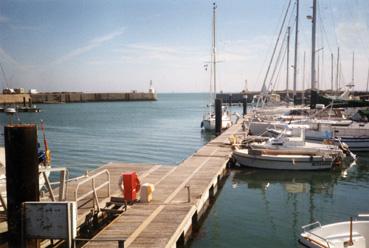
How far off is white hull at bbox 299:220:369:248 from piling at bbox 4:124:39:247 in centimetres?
779

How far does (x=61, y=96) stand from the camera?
17488cm

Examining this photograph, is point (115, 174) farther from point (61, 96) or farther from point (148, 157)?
point (61, 96)

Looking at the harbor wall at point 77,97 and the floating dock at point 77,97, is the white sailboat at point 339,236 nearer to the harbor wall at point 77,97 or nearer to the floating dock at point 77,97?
the floating dock at point 77,97

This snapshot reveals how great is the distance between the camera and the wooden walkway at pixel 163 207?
11.9m

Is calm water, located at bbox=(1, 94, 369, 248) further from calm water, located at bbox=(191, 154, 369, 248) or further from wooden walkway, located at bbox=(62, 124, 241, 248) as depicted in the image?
wooden walkway, located at bbox=(62, 124, 241, 248)

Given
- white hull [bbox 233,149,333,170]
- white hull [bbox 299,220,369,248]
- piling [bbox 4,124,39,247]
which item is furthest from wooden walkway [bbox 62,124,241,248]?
white hull [bbox 299,220,369,248]

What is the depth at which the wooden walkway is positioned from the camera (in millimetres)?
11877

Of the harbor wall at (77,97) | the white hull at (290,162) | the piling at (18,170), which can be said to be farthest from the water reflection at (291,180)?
the harbor wall at (77,97)

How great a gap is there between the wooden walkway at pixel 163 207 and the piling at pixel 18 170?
1.96 meters

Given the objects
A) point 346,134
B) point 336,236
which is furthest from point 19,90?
point 336,236

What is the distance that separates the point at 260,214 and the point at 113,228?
8.45m

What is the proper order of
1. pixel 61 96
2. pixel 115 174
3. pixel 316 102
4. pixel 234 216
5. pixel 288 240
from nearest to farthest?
pixel 288 240 < pixel 234 216 < pixel 115 174 < pixel 316 102 < pixel 61 96

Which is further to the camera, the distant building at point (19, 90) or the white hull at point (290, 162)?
the distant building at point (19, 90)

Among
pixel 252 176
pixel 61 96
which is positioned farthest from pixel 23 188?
pixel 61 96
